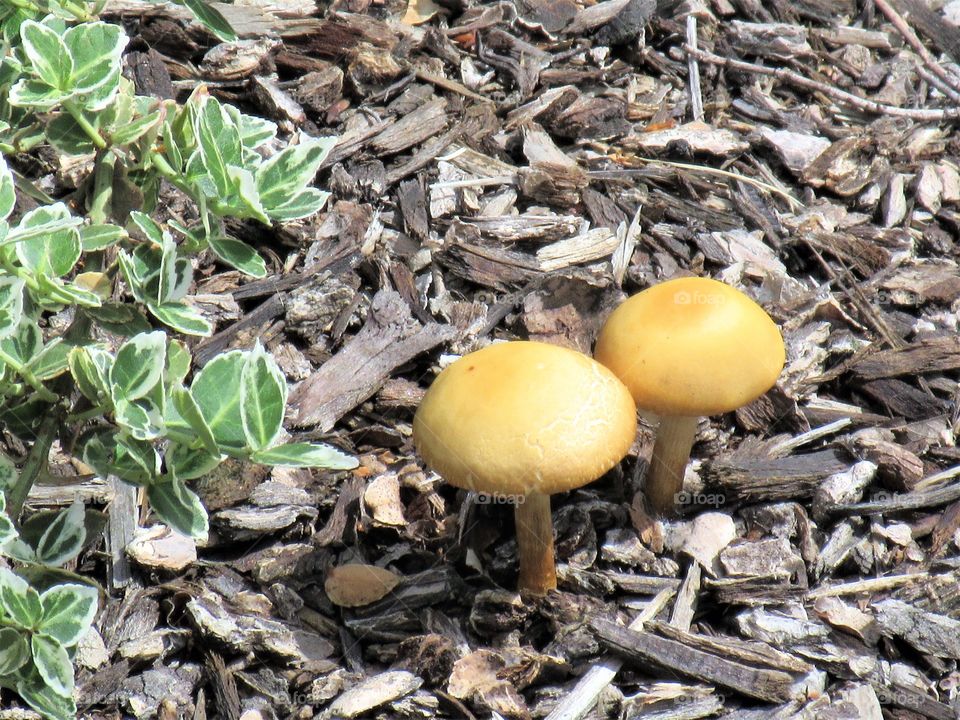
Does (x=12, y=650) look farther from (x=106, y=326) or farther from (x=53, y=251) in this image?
(x=53, y=251)

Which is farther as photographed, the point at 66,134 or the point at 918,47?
the point at 918,47

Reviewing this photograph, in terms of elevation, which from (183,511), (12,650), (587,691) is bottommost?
(587,691)

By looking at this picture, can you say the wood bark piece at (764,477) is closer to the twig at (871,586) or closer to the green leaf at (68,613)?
the twig at (871,586)

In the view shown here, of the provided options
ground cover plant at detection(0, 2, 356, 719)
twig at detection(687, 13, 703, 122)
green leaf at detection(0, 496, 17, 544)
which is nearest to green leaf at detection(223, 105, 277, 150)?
ground cover plant at detection(0, 2, 356, 719)

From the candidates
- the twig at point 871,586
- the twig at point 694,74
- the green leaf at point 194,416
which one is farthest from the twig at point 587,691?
the twig at point 694,74

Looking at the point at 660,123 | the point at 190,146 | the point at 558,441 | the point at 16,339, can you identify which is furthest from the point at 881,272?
the point at 16,339

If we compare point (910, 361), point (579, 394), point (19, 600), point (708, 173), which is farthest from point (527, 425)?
point (708, 173)

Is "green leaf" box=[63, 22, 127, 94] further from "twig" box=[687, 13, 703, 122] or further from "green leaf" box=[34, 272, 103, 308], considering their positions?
"twig" box=[687, 13, 703, 122]
